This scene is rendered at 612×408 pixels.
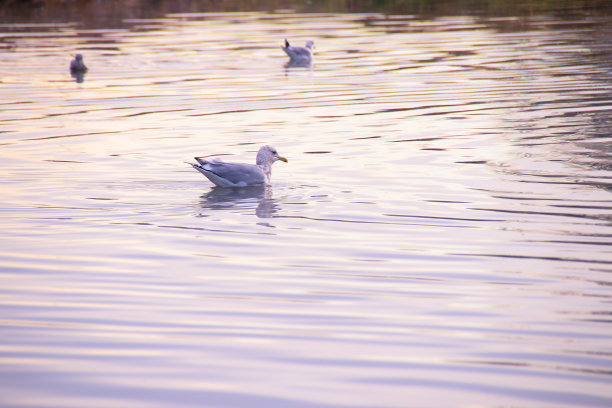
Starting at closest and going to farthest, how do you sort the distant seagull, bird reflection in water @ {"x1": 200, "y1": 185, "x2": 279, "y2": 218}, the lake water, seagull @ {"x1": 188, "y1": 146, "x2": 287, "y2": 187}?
the lake water, bird reflection in water @ {"x1": 200, "y1": 185, "x2": 279, "y2": 218}, seagull @ {"x1": 188, "y1": 146, "x2": 287, "y2": 187}, the distant seagull

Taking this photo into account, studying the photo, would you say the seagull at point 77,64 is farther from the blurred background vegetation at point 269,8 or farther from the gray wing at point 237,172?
the blurred background vegetation at point 269,8

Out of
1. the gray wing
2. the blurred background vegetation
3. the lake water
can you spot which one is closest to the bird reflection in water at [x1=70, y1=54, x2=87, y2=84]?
the lake water

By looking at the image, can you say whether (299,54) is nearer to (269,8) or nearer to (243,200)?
(243,200)

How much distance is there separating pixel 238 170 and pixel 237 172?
40 millimetres

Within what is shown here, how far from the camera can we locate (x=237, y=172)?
1454 cm

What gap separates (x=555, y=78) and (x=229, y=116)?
9095 mm

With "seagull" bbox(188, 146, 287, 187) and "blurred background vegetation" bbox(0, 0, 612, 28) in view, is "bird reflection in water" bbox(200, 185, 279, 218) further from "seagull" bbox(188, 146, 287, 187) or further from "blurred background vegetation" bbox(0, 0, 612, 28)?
"blurred background vegetation" bbox(0, 0, 612, 28)

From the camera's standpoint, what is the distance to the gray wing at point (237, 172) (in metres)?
14.3

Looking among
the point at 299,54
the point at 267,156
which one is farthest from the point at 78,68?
the point at 267,156

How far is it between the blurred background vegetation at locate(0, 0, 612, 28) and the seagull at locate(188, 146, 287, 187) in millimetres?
32970

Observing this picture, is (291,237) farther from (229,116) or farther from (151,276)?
(229,116)

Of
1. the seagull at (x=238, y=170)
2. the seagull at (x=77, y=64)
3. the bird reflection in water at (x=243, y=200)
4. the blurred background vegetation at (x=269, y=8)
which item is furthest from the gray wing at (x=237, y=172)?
the blurred background vegetation at (x=269, y=8)

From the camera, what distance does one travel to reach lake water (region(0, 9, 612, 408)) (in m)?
7.20

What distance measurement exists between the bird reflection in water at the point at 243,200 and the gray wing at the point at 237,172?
0.13m
